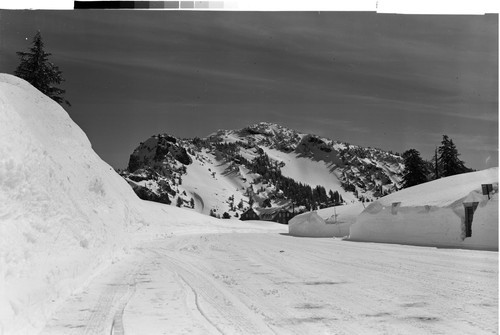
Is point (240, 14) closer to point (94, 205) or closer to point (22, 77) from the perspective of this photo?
point (22, 77)

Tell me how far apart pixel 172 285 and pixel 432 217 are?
11583 millimetres

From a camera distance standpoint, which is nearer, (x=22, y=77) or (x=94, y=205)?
(x=22, y=77)

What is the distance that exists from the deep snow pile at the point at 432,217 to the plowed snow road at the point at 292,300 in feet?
10.5

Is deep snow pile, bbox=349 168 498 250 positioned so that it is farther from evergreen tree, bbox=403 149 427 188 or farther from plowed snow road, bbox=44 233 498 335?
plowed snow road, bbox=44 233 498 335

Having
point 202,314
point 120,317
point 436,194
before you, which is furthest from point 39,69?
point 436,194

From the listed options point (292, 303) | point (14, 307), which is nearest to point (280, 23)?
point (292, 303)

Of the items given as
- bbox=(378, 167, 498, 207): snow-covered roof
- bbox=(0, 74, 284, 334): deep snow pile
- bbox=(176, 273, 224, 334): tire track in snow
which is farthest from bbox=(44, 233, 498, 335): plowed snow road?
bbox=(378, 167, 498, 207): snow-covered roof

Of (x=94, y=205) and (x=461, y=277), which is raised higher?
(x=94, y=205)

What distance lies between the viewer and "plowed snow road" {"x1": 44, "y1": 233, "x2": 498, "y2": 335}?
4.93 metres

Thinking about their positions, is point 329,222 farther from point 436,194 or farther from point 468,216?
point 468,216

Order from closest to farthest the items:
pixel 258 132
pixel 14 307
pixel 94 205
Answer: pixel 14 307
pixel 258 132
pixel 94 205

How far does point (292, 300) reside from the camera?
20.8ft

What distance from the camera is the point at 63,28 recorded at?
18.9 ft

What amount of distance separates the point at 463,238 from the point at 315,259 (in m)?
5.60
